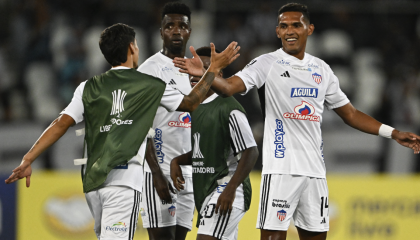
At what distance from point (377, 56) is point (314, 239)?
402 inches

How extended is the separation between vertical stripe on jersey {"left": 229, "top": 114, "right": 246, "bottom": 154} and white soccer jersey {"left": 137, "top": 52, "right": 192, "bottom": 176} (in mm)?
810

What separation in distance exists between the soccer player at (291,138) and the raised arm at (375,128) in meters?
0.43

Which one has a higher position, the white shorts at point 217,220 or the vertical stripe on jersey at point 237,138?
the vertical stripe on jersey at point 237,138

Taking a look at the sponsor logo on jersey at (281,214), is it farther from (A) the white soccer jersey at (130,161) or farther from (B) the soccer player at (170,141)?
(A) the white soccer jersey at (130,161)

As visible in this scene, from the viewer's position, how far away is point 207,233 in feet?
16.9

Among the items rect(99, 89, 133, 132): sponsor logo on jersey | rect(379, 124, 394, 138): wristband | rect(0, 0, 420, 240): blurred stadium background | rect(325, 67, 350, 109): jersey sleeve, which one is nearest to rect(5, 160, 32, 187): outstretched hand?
rect(99, 89, 133, 132): sponsor logo on jersey

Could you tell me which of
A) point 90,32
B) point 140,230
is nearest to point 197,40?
point 90,32

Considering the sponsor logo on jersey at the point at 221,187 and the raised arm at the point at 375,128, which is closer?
the sponsor logo on jersey at the point at 221,187

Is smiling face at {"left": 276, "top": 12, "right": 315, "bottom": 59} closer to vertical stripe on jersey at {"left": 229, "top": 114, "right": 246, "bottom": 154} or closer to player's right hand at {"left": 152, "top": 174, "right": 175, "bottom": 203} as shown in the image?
vertical stripe on jersey at {"left": 229, "top": 114, "right": 246, "bottom": 154}

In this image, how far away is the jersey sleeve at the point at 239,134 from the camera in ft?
17.1

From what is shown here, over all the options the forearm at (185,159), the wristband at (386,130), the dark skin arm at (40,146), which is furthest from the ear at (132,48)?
the wristband at (386,130)

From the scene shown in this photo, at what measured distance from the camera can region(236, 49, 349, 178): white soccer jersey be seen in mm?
5141

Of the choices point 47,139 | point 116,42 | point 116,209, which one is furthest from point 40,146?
point 116,42

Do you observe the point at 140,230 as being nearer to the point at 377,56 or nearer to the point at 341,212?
the point at 341,212
